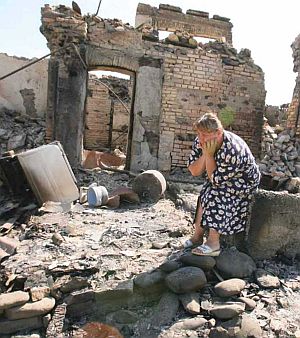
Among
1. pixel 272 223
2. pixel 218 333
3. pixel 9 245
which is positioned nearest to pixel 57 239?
pixel 9 245

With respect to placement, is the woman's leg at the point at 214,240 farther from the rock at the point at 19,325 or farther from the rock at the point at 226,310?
the rock at the point at 19,325

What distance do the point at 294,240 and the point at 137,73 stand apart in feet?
19.4

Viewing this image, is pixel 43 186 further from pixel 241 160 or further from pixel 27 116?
pixel 27 116

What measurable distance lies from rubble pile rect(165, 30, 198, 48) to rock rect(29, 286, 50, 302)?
6.95m

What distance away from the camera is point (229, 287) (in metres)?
2.58

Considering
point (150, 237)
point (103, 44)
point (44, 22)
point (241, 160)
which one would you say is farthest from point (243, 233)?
point (44, 22)

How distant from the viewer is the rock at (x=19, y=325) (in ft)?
8.09

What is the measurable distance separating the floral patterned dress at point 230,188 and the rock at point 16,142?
6.71 metres

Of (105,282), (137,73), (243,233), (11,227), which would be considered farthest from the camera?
(137,73)

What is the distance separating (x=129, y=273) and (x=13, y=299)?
97 cm

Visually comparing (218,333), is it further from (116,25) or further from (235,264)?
(116,25)

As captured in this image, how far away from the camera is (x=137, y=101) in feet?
26.3

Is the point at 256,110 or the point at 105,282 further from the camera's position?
the point at 256,110

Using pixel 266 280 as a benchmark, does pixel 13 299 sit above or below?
below
